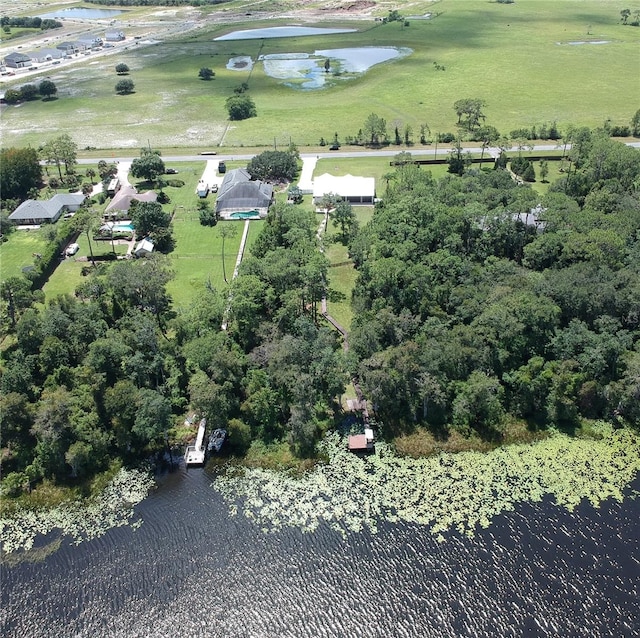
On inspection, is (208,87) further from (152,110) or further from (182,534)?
(182,534)

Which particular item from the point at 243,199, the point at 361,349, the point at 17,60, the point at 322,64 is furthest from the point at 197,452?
the point at 17,60

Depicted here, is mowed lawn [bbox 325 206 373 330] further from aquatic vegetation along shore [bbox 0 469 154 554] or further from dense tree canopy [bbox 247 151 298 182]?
aquatic vegetation along shore [bbox 0 469 154 554]

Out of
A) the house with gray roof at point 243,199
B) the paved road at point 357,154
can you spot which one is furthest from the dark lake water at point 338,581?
the paved road at point 357,154

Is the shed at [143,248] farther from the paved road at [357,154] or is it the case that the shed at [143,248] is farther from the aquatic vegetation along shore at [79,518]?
the aquatic vegetation along shore at [79,518]

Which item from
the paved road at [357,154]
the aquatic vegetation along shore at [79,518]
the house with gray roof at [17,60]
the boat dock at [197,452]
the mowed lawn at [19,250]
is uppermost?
the house with gray roof at [17,60]

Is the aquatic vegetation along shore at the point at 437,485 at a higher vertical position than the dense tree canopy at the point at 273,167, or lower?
lower

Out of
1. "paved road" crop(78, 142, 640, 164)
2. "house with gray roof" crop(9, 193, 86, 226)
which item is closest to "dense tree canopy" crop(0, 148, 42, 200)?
"house with gray roof" crop(9, 193, 86, 226)
